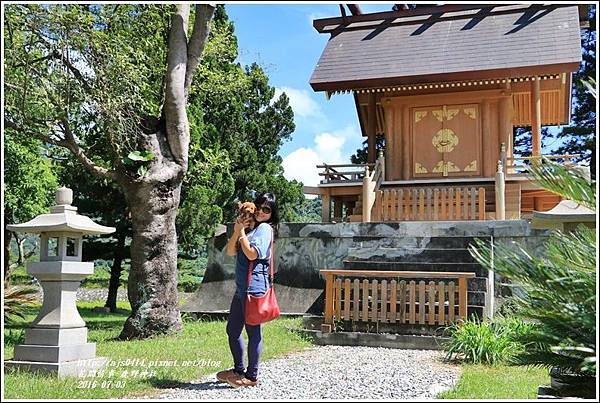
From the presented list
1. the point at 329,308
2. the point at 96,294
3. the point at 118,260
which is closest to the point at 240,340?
the point at 329,308

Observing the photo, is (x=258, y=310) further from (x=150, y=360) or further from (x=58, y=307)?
(x=58, y=307)

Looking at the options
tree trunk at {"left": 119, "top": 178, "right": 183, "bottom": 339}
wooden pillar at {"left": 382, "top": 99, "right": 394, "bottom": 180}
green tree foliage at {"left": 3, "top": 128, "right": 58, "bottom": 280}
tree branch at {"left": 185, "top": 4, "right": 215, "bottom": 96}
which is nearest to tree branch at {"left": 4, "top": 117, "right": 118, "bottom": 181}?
tree trunk at {"left": 119, "top": 178, "right": 183, "bottom": 339}

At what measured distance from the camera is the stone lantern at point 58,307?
6098mm

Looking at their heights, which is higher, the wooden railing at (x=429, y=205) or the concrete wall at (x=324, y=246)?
the wooden railing at (x=429, y=205)

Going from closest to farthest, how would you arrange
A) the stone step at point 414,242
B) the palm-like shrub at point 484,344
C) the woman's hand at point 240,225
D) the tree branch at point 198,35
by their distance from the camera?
the woman's hand at point 240,225, the palm-like shrub at point 484,344, the tree branch at point 198,35, the stone step at point 414,242

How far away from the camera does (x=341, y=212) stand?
19.1m

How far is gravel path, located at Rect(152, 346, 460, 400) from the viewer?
512 centimetres

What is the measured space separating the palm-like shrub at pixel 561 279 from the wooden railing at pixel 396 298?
19.4 feet

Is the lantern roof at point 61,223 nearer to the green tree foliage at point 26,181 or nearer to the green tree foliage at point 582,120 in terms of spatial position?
the green tree foliage at point 26,181

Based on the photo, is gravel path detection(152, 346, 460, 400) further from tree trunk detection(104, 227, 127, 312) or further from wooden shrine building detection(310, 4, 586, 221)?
tree trunk detection(104, 227, 127, 312)

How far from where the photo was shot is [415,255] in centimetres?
1091

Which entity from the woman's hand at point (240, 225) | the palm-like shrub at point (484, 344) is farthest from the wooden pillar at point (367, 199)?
the woman's hand at point (240, 225)

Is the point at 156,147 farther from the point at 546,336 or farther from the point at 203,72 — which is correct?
the point at 546,336

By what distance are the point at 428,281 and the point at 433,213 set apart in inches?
164
